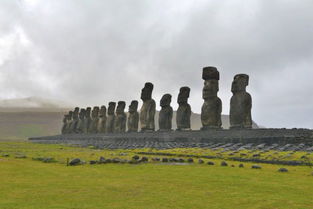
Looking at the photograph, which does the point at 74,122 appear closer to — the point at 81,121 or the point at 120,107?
the point at 81,121

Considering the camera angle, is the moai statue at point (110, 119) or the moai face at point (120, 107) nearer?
the moai face at point (120, 107)

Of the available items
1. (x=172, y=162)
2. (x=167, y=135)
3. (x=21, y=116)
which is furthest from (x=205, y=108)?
(x=21, y=116)

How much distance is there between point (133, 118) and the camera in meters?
40.2

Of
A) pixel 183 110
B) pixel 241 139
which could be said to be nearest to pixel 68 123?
pixel 183 110

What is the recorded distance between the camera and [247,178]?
8.62 meters

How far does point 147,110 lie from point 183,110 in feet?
19.5

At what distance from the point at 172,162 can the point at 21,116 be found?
139 m

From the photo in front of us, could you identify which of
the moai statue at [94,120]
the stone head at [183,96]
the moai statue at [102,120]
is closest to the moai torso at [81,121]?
the moai statue at [94,120]

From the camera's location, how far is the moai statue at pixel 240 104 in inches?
945

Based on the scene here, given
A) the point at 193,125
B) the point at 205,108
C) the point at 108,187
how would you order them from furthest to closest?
the point at 193,125 < the point at 205,108 < the point at 108,187

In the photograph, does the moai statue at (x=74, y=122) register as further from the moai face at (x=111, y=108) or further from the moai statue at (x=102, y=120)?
the moai face at (x=111, y=108)

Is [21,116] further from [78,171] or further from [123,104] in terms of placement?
[78,171]

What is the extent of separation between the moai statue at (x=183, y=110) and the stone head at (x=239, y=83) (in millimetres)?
6355

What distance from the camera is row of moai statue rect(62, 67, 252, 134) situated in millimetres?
24250
